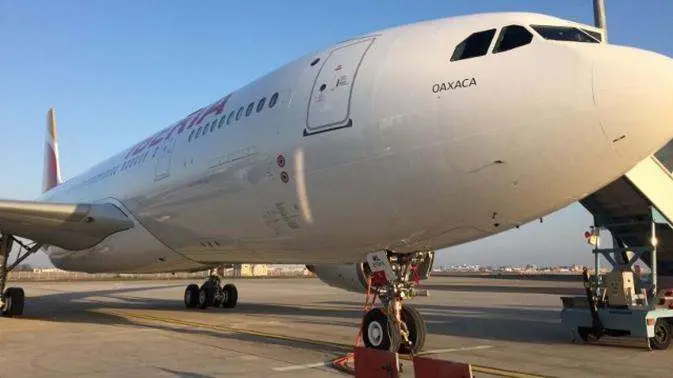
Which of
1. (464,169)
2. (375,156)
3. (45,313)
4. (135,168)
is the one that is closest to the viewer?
(464,169)

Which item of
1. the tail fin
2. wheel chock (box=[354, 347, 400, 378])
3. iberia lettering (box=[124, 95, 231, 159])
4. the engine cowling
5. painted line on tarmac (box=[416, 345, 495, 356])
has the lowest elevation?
painted line on tarmac (box=[416, 345, 495, 356])

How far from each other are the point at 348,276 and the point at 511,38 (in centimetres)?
630

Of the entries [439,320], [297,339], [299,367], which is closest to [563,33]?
[299,367]

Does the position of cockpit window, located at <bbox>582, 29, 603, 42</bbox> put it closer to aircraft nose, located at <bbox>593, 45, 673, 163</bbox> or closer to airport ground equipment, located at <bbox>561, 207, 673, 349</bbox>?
aircraft nose, located at <bbox>593, 45, 673, 163</bbox>

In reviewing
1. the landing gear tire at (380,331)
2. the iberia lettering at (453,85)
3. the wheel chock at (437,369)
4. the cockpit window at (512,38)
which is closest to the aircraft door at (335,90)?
the iberia lettering at (453,85)

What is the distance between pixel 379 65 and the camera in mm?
7117

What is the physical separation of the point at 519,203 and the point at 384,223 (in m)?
1.65

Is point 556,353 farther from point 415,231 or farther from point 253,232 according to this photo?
point 253,232

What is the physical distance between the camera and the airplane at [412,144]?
5.70m

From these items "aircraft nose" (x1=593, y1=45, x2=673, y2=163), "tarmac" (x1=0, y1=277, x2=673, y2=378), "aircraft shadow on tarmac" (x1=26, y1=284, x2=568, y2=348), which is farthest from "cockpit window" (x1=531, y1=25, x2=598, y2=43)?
"aircraft shadow on tarmac" (x1=26, y1=284, x2=568, y2=348)

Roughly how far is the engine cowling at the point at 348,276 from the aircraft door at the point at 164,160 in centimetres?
378

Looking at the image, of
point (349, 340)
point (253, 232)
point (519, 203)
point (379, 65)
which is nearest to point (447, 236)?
point (519, 203)

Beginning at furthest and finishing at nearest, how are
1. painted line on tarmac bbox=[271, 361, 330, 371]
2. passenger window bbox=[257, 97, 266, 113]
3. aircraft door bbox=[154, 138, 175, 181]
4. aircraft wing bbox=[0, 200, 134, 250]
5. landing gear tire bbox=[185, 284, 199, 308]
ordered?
landing gear tire bbox=[185, 284, 199, 308] → aircraft wing bbox=[0, 200, 134, 250] → aircraft door bbox=[154, 138, 175, 181] → passenger window bbox=[257, 97, 266, 113] → painted line on tarmac bbox=[271, 361, 330, 371]

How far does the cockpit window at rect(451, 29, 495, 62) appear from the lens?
255 inches
